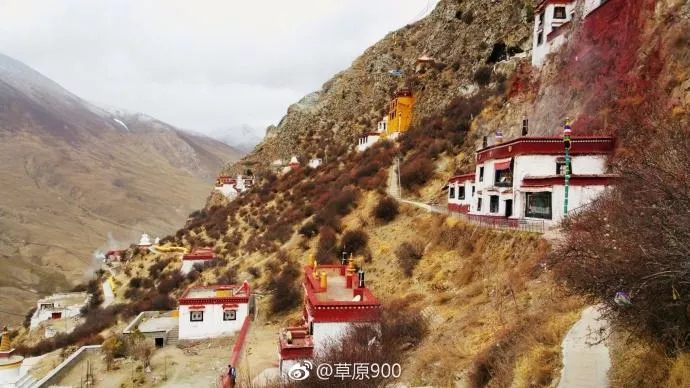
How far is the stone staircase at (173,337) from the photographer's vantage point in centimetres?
2545

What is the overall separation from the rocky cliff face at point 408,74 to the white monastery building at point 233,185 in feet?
22.8

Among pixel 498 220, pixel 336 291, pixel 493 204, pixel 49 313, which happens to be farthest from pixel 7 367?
pixel 49 313

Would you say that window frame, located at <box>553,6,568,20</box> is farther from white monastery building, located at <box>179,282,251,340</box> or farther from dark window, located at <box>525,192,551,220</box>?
white monastery building, located at <box>179,282,251,340</box>

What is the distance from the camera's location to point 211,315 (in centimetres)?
2558

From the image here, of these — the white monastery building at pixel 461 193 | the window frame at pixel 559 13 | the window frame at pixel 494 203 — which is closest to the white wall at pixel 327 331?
the window frame at pixel 494 203

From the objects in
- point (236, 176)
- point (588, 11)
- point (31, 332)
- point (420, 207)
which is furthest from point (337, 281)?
point (236, 176)

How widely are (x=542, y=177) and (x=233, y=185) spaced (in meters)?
59.2

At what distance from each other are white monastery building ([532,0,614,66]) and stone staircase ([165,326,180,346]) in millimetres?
31502

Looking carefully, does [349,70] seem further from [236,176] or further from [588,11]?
[588,11]

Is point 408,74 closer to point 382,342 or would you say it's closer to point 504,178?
point 504,178

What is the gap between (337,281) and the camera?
861 inches

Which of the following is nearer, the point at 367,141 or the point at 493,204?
the point at 493,204

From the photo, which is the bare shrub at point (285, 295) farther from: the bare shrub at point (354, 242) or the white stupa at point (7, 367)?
the white stupa at point (7, 367)

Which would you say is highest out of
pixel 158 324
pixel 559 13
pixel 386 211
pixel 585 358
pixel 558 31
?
pixel 559 13
